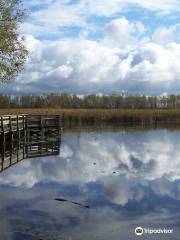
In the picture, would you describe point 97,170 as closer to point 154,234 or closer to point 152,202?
point 152,202

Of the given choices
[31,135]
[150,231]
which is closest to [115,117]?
[31,135]

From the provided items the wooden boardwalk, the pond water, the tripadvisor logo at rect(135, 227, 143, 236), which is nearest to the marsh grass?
the wooden boardwalk

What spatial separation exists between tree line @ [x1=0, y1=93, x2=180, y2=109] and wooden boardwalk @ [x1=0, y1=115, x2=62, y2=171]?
3301 inches

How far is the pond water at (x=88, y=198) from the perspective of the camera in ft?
35.8

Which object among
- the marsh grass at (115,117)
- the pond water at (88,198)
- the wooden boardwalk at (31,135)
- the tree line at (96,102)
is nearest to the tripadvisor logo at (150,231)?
the pond water at (88,198)

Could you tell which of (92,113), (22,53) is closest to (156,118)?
(92,113)

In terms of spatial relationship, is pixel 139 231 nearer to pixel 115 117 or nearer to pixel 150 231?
pixel 150 231

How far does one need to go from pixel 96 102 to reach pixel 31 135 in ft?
321

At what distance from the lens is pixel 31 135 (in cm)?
4000

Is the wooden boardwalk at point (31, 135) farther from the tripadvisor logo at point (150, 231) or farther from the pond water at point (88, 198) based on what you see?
the tripadvisor logo at point (150, 231)

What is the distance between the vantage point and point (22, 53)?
34031mm

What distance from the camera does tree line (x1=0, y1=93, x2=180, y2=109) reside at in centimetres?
12875

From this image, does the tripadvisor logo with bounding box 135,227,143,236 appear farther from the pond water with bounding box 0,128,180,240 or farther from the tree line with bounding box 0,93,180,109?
the tree line with bounding box 0,93,180,109

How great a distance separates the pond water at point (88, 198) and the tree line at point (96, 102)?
104846mm
